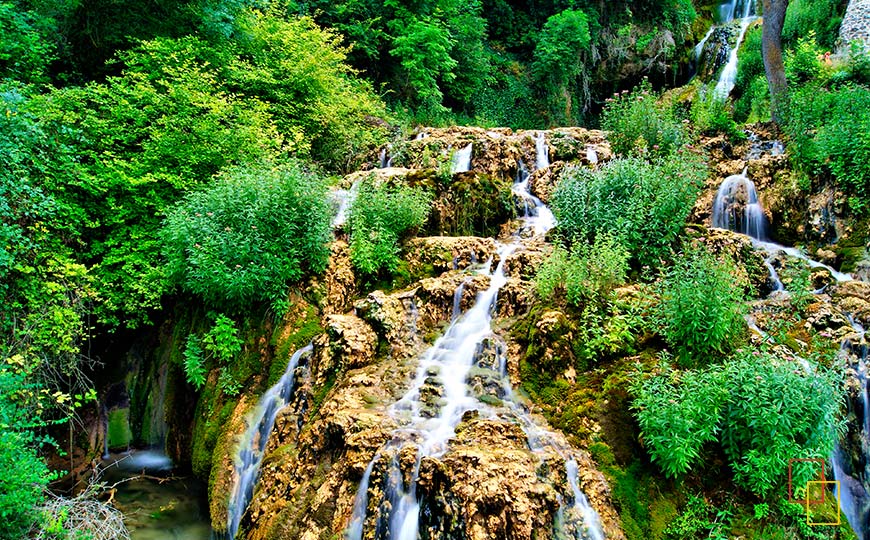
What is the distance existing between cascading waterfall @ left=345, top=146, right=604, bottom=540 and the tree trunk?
9.53 m

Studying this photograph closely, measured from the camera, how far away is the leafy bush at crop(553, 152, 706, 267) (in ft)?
22.7

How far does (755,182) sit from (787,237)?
144 centimetres

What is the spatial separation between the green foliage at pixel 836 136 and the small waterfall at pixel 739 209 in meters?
1.10

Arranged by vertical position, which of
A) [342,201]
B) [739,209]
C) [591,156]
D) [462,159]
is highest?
[462,159]

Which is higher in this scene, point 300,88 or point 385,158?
point 300,88

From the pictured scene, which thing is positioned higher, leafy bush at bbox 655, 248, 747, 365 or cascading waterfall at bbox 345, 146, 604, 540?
leafy bush at bbox 655, 248, 747, 365

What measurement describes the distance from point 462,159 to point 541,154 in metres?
2.32

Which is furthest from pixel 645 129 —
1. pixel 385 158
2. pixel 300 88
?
pixel 300 88

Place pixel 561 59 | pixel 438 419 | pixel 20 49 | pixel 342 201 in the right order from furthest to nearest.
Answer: pixel 561 59, pixel 342 201, pixel 20 49, pixel 438 419

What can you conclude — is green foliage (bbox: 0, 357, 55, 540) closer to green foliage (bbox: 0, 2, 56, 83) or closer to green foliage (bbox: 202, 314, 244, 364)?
green foliage (bbox: 202, 314, 244, 364)

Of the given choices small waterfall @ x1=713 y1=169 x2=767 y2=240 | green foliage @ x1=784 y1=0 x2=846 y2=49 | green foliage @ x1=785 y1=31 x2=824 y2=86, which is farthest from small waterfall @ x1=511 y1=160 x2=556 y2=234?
green foliage @ x1=784 y1=0 x2=846 y2=49

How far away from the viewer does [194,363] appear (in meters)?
7.18

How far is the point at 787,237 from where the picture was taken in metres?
9.20

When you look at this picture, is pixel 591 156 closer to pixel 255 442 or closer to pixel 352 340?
pixel 352 340
